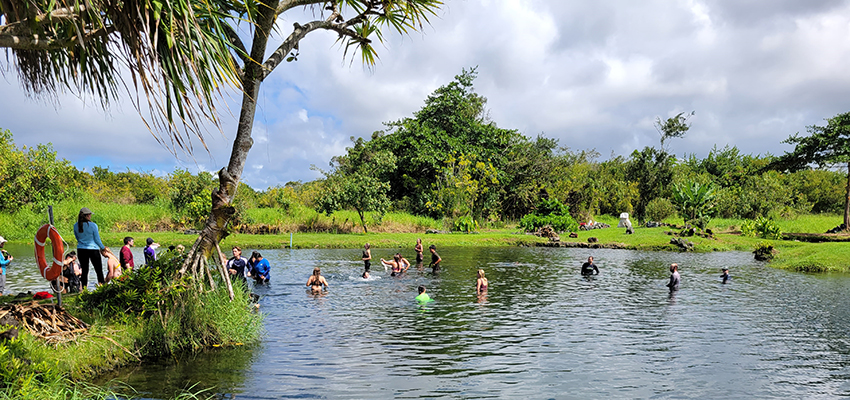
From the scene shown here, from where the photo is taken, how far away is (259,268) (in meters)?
20.6

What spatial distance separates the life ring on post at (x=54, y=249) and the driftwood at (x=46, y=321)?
0.55 metres

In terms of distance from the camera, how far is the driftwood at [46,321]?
8.91 metres

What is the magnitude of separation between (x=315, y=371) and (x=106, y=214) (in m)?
36.6

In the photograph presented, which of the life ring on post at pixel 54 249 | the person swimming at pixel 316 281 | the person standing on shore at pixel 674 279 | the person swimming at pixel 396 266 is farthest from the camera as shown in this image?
the person swimming at pixel 396 266

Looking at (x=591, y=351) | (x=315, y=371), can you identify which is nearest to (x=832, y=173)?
(x=591, y=351)

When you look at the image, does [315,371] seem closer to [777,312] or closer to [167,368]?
[167,368]

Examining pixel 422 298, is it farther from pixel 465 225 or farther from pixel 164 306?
pixel 465 225

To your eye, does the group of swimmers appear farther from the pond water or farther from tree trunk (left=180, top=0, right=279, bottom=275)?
tree trunk (left=180, top=0, right=279, bottom=275)

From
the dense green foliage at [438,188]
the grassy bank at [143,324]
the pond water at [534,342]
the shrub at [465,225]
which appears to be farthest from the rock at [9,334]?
the shrub at [465,225]

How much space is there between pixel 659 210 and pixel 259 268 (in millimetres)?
51661

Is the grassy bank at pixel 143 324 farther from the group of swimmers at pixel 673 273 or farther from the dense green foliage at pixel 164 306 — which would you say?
the group of swimmers at pixel 673 273

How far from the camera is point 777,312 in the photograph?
1747 cm

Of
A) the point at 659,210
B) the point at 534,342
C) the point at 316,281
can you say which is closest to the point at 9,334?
the point at 534,342

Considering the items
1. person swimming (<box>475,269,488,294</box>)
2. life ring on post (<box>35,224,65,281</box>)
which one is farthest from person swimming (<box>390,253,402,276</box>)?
life ring on post (<box>35,224,65,281</box>)
